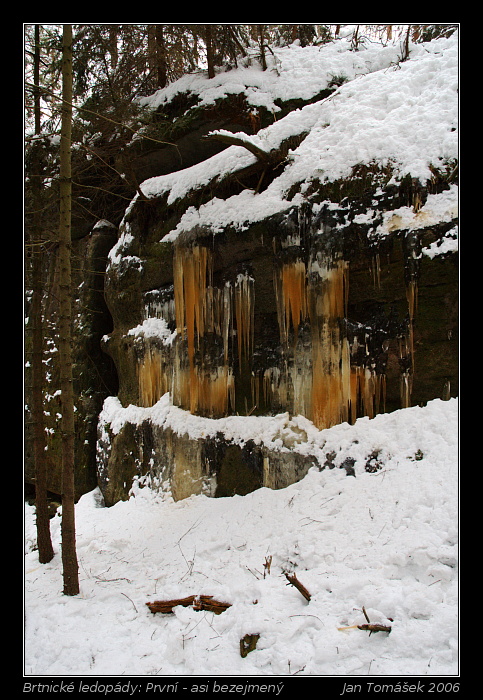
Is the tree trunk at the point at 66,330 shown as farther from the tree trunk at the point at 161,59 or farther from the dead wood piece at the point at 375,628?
the tree trunk at the point at 161,59

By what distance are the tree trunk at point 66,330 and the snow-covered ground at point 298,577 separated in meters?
0.54

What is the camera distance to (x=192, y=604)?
4.38m

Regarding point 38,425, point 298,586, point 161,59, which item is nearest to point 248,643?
point 298,586

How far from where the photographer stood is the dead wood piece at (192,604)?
4.25 meters

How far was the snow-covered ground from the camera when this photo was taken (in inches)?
138

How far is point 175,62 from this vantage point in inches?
416

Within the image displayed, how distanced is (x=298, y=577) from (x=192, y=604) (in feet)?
3.76

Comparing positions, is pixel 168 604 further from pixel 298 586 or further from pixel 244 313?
pixel 244 313

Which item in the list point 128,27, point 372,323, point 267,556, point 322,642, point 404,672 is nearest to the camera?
point 404,672

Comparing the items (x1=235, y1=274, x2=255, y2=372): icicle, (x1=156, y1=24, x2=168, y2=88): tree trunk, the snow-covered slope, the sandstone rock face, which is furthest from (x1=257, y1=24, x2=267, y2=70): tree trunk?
(x1=235, y1=274, x2=255, y2=372): icicle

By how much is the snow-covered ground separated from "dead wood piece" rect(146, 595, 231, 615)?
67mm

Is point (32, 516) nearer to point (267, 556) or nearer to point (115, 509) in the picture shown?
point (115, 509)

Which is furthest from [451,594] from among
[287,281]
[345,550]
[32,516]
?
[32,516]

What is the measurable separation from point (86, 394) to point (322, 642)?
9.13m
